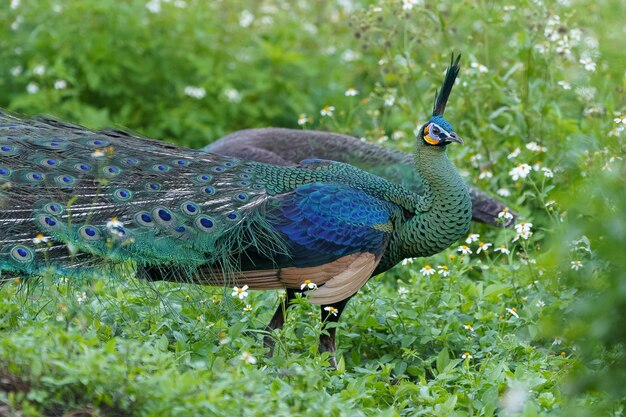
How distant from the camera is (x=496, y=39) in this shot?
8.80 m

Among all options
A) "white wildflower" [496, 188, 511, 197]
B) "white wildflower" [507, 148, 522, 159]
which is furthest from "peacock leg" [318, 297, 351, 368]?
"white wildflower" [496, 188, 511, 197]

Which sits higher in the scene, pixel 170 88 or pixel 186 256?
pixel 186 256

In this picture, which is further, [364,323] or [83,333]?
[364,323]

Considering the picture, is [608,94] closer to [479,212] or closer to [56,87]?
[479,212]

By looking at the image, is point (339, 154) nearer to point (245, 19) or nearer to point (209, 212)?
point (209, 212)

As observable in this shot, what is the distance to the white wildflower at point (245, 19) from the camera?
9639 millimetres

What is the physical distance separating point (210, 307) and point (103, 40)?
14.9 feet

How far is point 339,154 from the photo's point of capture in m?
6.65

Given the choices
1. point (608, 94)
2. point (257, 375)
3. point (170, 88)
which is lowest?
point (170, 88)

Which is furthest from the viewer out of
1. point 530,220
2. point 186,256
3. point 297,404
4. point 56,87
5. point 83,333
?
point 56,87

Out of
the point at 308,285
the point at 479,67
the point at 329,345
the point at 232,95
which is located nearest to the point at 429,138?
the point at 308,285

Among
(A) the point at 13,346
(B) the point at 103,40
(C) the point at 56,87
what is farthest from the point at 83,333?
(B) the point at 103,40

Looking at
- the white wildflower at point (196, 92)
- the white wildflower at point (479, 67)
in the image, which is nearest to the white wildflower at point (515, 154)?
the white wildflower at point (479, 67)

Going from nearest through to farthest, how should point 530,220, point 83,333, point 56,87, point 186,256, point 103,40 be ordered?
point 83,333, point 186,256, point 530,220, point 56,87, point 103,40
